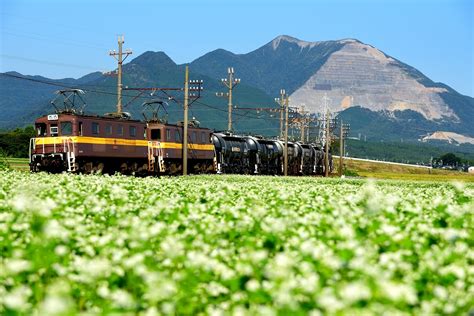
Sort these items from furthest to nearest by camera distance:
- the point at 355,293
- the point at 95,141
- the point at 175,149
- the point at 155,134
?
the point at 175,149 < the point at 155,134 < the point at 95,141 < the point at 355,293

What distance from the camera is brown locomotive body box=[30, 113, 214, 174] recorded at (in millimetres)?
45438

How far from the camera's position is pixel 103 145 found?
47844 mm

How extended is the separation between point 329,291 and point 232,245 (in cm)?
400

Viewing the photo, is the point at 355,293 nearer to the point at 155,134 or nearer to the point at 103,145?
the point at 103,145

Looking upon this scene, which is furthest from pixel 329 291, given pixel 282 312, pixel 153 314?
pixel 153 314

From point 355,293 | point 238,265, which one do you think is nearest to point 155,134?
point 238,265

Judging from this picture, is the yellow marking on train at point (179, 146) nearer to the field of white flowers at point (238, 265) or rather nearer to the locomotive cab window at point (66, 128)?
the locomotive cab window at point (66, 128)

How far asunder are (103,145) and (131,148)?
4296 millimetres

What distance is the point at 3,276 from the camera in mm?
8672

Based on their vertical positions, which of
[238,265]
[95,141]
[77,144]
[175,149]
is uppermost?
[95,141]

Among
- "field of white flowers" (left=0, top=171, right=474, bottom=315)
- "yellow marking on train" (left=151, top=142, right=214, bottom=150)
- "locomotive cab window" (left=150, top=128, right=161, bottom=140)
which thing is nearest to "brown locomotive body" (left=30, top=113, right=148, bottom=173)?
"yellow marking on train" (left=151, top=142, right=214, bottom=150)

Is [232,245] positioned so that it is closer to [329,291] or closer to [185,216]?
[185,216]

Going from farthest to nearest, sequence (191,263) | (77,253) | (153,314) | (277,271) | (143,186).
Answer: (143,186) < (77,253) < (191,263) < (277,271) < (153,314)

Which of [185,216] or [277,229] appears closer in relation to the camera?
[277,229]
